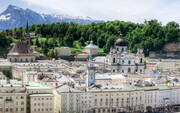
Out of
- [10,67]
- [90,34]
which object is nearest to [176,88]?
[10,67]

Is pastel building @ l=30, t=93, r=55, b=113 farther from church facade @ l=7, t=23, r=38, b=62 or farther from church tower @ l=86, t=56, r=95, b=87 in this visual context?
church facade @ l=7, t=23, r=38, b=62

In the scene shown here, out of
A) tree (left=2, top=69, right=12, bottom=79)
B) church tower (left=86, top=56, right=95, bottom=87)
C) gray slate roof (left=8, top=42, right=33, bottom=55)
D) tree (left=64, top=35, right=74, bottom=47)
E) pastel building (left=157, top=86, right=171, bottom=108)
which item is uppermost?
tree (left=64, top=35, right=74, bottom=47)

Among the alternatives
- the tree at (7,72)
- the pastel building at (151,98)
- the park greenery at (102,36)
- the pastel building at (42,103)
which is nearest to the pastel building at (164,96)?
the pastel building at (151,98)

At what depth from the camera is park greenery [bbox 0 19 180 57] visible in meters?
137

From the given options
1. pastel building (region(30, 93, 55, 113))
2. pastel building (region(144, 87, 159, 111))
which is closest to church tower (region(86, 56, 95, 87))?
pastel building (region(144, 87, 159, 111))

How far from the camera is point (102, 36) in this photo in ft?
486

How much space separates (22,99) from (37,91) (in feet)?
10.2

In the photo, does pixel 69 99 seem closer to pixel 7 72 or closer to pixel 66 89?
pixel 66 89

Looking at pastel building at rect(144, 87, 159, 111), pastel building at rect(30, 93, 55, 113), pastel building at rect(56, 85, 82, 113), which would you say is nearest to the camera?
pastel building at rect(30, 93, 55, 113)

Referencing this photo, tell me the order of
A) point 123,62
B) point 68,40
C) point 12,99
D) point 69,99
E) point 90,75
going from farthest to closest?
point 68,40
point 123,62
point 90,75
point 69,99
point 12,99

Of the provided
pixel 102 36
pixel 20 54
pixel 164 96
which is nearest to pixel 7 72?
pixel 20 54

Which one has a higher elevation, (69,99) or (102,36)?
(102,36)

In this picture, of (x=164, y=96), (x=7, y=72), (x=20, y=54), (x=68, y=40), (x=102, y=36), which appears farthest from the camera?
(x=102, y=36)

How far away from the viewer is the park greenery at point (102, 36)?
13712 cm
